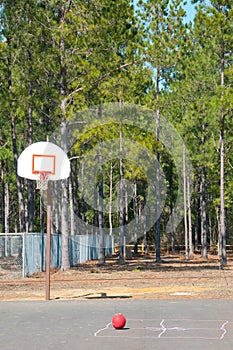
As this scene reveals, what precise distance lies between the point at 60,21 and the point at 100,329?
25.8 meters

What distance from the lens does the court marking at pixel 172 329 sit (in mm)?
12617

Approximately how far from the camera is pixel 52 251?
36.7 metres

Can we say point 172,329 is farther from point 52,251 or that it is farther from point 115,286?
point 52,251

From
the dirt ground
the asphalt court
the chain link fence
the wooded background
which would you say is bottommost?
the dirt ground

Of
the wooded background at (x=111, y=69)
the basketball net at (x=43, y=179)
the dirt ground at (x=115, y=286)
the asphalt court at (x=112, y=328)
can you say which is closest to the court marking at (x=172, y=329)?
the asphalt court at (x=112, y=328)

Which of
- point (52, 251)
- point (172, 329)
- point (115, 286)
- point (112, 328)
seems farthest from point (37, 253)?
point (172, 329)

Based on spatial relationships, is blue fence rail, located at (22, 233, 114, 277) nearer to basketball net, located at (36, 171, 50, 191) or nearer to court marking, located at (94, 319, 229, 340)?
basketball net, located at (36, 171, 50, 191)

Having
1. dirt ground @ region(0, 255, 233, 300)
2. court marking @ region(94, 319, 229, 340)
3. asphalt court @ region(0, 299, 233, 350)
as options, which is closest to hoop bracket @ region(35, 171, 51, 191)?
dirt ground @ region(0, 255, 233, 300)

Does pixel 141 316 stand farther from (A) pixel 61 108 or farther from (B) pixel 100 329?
(A) pixel 61 108

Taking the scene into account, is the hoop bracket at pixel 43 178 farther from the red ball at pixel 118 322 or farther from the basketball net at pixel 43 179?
the red ball at pixel 118 322

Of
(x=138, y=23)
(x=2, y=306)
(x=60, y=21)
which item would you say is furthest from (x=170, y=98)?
(x=2, y=306)

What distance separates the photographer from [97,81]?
116ft

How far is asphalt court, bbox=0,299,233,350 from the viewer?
11.8 meters

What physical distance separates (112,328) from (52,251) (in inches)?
913
